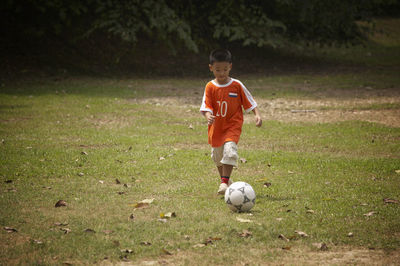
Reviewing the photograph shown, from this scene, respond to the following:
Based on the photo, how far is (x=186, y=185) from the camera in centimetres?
630

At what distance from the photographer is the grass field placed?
4219 mm

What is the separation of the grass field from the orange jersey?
76 centimetres

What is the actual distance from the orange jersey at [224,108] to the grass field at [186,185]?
29.8 inches

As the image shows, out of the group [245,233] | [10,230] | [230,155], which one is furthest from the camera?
[230,155]

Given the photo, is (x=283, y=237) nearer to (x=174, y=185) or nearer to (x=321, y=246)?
(x=321, y=246)

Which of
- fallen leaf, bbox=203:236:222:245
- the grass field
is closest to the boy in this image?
the grass field

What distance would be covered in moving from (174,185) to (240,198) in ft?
4.62

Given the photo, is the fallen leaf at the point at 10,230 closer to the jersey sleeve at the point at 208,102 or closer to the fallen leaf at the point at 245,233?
the fallen leaf at the point at 245,233

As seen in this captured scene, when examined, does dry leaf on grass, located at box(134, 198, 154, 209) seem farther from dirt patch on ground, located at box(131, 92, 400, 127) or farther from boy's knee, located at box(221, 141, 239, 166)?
dirt patch on ground, located at box(131, 92, 400, 127)

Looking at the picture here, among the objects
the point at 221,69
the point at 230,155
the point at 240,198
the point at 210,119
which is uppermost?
the point at 221,69

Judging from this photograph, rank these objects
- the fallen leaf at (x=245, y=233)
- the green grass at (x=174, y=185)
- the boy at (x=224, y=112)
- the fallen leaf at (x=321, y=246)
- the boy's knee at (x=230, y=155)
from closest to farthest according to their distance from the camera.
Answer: the fallen leaf at (x=321, y=246) < the green grass at (x=174, y=185) < the fallen leaf at (x=245, y=233) < the boy's knee at (x=230, y=155) < the boy at (x=224, y=112)

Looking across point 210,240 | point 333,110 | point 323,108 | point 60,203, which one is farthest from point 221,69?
point 323,108

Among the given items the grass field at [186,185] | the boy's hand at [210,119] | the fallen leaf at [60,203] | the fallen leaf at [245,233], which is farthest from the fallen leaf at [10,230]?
the boy's hand at [210,119]

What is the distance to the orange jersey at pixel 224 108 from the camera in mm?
6000
